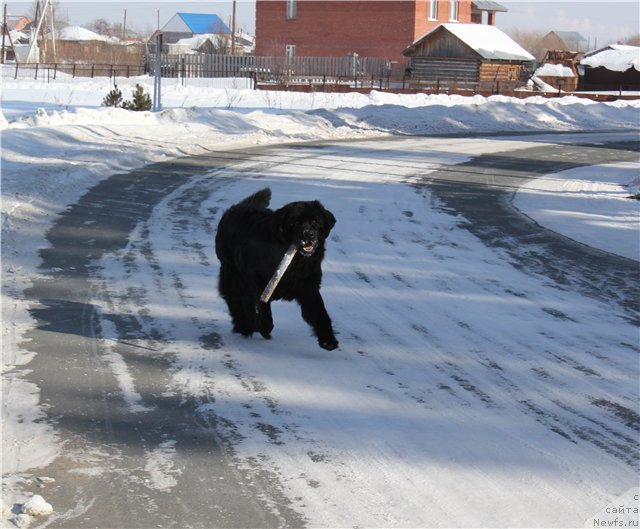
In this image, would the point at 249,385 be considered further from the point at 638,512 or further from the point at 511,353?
the point at 638,512

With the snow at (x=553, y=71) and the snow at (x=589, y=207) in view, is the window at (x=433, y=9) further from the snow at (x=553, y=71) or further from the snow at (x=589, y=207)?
the snow at (x=589, y=207)

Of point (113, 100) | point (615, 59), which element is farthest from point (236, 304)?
point (615, 59)

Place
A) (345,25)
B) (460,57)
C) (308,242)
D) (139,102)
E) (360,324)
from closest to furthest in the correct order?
1. (308,242)
2. (360,324)
3. (139,102)
4. (460,57)
5. (345,25)

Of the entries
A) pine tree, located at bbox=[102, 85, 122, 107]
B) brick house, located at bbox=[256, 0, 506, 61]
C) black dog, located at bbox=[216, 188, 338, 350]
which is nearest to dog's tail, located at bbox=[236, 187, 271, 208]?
black dog, located at bbox=[216, 188, 338, 350]

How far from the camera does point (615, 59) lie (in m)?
80.8

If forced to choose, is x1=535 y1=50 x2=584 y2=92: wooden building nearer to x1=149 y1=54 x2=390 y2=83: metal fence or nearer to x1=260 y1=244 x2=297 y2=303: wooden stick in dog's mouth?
x1=149 y1=54 x2=390 y2=83: metal fence

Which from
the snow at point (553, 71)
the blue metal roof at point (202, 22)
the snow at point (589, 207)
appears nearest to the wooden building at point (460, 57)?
the snow at point (553, 71)

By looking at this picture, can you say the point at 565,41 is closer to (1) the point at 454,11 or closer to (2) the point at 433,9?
(1) the point at 454,11

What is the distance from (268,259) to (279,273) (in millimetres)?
251

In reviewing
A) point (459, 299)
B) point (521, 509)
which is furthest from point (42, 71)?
point (521, 509)

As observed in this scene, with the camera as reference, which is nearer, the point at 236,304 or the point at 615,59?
the point at 236,304

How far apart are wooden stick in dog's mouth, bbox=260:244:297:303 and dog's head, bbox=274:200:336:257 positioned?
0.21ft

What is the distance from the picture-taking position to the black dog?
22.8 ft

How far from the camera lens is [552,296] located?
9578 millimetres
